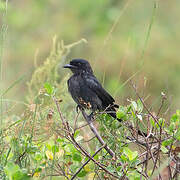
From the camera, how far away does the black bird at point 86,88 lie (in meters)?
4.58

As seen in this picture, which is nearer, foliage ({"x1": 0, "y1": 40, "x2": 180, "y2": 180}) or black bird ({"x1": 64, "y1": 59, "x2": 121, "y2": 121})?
foliage ({"x1": 0, "y1": 40, "x2": 180, "y2": 180})

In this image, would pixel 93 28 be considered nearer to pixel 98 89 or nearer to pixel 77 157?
pixel 98 89

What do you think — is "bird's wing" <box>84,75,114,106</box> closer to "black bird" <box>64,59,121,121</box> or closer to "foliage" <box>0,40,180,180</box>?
"black bird" <box>64,59,121,121</box>

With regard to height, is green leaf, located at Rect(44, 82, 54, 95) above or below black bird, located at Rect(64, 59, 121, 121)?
below

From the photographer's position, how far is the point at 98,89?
15.5 feet

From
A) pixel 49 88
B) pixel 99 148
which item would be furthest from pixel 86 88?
pixel 99 148

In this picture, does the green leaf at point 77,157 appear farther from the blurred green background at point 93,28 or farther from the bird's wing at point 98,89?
the blurred green background at point 93,28

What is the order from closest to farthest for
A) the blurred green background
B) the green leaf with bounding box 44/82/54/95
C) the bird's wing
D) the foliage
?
the foliage, the green leaf with bounding box 44/82/54/95, the bird's wing, the blurred green background

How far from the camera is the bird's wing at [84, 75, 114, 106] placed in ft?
14.8

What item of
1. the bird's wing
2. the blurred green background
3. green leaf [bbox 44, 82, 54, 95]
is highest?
the blurred green background

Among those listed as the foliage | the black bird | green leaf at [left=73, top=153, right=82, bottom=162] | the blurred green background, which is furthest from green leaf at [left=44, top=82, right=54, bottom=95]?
the blurred green background

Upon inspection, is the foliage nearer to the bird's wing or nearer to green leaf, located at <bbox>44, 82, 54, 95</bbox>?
green leaf, located at <bbox>44, 82, 54, 95</bbox>

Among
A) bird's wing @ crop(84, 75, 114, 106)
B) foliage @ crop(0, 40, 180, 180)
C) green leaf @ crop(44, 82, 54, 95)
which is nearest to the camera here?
foliage @ crop(0, 40, 180, 180)

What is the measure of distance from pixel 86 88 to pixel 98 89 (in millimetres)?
146
